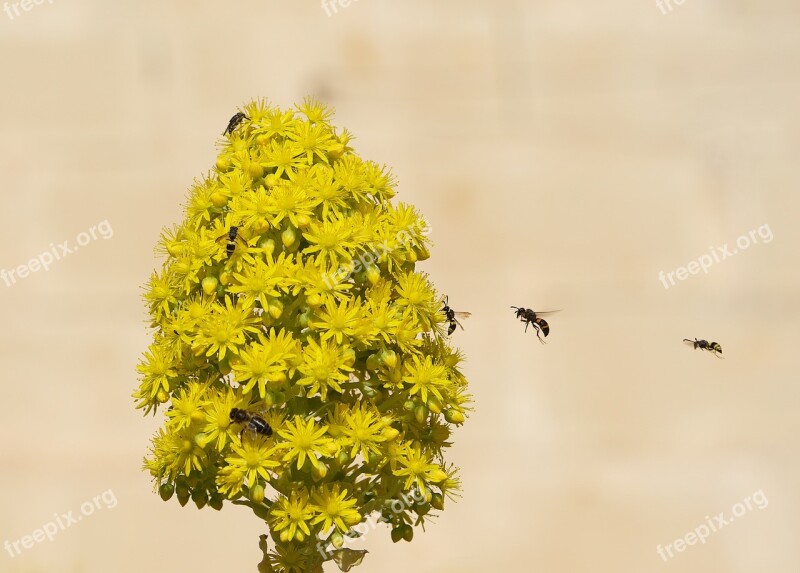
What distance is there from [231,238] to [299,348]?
0.76 meters

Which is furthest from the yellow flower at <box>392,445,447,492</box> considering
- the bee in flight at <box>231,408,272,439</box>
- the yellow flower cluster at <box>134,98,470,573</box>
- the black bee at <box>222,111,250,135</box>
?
the black bee at <box>222,111,250,135</box>

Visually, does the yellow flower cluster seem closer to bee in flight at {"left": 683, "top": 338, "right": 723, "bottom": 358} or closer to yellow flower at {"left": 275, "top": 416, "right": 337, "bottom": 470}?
yellow flower at {"left": 275, "top": 416, "right": 337, "bottom": 470}

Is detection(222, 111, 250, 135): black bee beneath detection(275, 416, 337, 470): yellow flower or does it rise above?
above

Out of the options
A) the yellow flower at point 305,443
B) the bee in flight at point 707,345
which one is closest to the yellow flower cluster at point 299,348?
the yellow flower at point 305,443

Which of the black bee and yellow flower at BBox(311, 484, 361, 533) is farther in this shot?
the black bee

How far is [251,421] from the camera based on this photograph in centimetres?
786

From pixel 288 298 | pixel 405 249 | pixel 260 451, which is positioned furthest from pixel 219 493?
pixel 405 249

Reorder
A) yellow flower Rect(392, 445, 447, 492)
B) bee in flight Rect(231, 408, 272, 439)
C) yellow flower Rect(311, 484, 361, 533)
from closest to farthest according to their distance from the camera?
bee in flight Rect(231, 408, 272, 439) < yellow flower Rect(311, 484, 361, 533) < yellow flower Rect(392, 445, 447, 492)

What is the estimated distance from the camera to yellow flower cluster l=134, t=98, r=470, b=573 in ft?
26.2

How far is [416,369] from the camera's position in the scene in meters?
8.27

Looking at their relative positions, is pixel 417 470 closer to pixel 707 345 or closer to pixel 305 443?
pixel 305 443

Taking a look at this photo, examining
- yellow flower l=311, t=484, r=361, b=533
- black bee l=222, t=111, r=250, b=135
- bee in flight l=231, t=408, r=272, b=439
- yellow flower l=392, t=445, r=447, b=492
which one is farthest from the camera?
black bee l=222, t=111, r=250, b=135

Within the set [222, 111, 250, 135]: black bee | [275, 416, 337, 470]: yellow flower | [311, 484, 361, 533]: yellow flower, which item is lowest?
[311, 484, 361, 533]: yellow flower

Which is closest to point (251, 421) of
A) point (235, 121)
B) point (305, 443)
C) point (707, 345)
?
point (305, 443)
